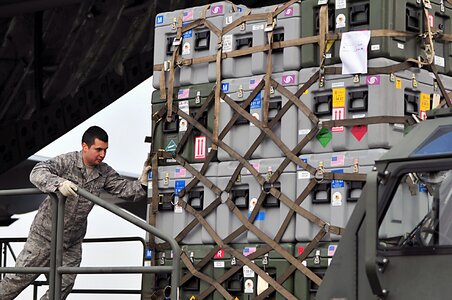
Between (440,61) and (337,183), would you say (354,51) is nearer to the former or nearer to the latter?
(440,61)

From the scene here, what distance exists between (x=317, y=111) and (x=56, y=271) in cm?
269

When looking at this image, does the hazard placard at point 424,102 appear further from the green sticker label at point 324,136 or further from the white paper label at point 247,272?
the white paper label at point 247,272

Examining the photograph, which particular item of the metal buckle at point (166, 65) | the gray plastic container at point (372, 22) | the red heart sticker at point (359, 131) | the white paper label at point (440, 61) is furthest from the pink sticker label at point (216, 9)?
A: the white paper label at point (440, 61)

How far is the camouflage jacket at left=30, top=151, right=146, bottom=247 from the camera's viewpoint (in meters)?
10.2

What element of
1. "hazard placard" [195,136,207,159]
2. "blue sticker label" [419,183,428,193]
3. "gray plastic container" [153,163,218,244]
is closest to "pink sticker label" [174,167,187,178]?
"gray plastic container" [153,163,218,244]

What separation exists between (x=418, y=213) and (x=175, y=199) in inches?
152

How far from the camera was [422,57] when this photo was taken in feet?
29.3

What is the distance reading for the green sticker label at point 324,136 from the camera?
28.9ft

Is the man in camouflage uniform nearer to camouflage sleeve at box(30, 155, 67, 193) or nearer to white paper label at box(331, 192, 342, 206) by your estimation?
camouflage sleeve at box(30, 155, 67, 193)

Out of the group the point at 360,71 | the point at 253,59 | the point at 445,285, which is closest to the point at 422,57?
the point at 360,71

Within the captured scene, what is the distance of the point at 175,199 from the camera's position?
9844mm

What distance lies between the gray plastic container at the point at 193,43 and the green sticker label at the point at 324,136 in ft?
4.44

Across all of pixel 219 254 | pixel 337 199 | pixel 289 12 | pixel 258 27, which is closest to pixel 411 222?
pixel 337 199

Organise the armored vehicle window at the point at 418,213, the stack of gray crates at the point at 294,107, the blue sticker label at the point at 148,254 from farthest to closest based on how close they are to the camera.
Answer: the blue sticker label at the point at 148,254 < the stack of gray crates at the point at 294,107 < the armored vehicle window at the point at 418,213
